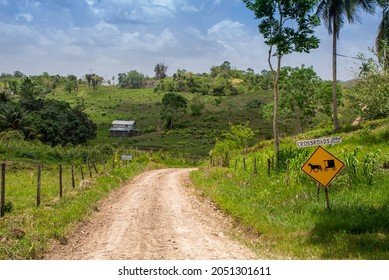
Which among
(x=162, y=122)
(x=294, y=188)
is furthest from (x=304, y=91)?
(x=162, y=122)

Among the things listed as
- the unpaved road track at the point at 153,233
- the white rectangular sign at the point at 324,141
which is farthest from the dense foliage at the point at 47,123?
the white rectangular sign at the point at 324,141

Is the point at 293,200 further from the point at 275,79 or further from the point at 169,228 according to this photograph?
the point at 275,79

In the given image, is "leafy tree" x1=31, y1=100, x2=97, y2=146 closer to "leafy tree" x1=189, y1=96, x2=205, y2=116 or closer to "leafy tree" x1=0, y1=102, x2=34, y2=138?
"leafy tree" x1=0, y1=102, x2=34, y2=138

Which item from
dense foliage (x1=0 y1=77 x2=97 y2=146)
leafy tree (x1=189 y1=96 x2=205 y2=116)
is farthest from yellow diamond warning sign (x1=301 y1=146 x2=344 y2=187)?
leafy tree (x1=189 y1=96 x2=205 y2=116)

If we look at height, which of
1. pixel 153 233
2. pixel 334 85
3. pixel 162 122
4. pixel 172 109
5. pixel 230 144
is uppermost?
pixel 172 109

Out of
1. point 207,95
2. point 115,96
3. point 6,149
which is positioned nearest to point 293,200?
point 6,149

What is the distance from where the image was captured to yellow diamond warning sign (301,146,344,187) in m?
13.1

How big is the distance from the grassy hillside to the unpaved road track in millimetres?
63462

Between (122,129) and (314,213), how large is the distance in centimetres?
11027

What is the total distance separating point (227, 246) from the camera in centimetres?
1147

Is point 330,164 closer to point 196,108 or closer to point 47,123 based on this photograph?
point 47,123

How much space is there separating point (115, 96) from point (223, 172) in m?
167

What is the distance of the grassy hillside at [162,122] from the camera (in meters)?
98.9

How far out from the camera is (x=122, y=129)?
120m
